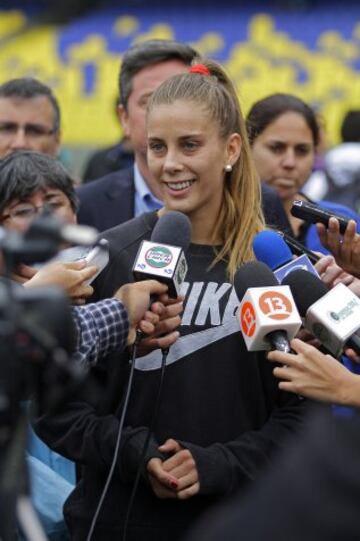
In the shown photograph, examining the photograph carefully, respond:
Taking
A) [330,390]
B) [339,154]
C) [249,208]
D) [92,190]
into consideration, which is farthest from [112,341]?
[339,154]

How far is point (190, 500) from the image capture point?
3.06m

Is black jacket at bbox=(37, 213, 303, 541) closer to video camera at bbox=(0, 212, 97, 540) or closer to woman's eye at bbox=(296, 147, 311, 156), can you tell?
video camera at bbox=(0, 212, 97, 540)

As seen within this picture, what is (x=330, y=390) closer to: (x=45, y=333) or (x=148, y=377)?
(x=148, y=377)

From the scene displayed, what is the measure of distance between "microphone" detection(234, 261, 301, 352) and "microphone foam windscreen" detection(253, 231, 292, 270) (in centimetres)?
19

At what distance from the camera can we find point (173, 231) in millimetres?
2920

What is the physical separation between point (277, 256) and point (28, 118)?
2.08m

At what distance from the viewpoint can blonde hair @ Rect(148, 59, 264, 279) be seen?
10.9ft

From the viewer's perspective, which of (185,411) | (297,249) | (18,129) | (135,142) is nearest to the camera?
(185,411)

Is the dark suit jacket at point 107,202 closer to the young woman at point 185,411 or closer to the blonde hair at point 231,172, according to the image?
the blonde hair at point 231,172

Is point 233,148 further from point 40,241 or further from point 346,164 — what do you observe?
point 346,164

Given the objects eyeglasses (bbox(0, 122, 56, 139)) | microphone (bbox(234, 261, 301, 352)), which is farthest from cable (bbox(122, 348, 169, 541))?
eyeglasses (bbox(0, 122, 56, 139))

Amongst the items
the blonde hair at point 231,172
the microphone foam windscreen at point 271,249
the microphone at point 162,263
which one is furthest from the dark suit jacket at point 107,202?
the microphone at point 162,263

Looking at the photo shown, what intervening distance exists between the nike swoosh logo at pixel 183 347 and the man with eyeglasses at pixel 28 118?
1.97 meters

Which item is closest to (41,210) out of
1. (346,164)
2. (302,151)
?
(302,151)
